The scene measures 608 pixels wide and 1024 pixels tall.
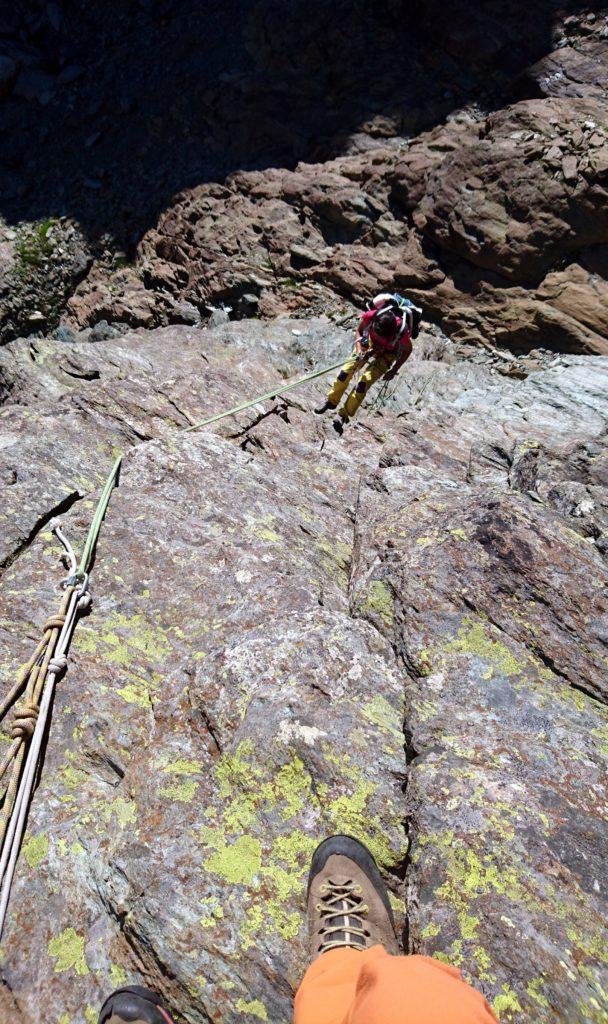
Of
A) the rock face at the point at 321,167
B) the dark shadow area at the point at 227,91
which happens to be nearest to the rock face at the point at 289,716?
the rock face at the point at 321,167

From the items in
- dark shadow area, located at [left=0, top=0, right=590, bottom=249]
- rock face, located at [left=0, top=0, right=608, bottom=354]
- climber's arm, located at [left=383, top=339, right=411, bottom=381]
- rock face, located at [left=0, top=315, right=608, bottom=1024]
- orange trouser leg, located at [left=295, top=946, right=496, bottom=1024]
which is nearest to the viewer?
orange trouser leg, located at [left=295, top=946, right=496, bottom=1024]

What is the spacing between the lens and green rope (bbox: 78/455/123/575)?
16.7 feet

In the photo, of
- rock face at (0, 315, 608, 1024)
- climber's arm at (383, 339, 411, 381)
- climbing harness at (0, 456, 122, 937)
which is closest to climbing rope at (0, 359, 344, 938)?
climbing harness at (0, 456, 122, 937)

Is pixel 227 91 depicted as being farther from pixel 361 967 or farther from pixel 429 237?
pixel 361 967

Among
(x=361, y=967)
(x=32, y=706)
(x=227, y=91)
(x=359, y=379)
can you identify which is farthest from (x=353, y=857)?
(x=227, y=91)

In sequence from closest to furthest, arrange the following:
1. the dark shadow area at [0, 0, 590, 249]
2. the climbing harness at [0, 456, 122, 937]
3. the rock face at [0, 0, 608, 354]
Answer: the climbing harness at [0, 456, 122, 937] → the rock face at [0, 0, 608, 354] → the dark shadow area at [0, 0, 590, 249]

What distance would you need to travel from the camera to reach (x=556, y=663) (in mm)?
4355

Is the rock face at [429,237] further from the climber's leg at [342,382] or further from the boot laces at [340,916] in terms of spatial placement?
the boot laces at [340,916]

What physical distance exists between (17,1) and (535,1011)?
28.1 meters

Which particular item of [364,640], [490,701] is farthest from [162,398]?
[490,701]

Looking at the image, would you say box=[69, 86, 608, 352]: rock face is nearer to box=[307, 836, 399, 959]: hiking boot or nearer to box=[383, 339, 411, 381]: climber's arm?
box=[383, 339, 411, 381]: climber's arm

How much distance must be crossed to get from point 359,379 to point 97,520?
4602mm

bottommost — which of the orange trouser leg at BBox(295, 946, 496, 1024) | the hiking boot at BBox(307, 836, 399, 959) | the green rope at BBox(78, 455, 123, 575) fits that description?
the green rope at BBox(78, 455, 123, 575)

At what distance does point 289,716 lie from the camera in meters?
3.96
